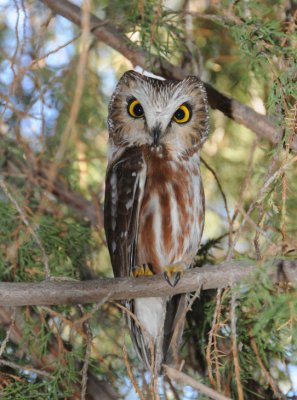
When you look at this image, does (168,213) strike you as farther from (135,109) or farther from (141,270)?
(135,109)

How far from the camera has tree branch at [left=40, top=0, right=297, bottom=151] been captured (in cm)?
273

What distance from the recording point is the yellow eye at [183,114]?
271 centimetres

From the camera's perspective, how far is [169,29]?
271 centimetres

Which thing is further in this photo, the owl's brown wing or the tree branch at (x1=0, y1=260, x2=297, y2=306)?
the owl's brown wing

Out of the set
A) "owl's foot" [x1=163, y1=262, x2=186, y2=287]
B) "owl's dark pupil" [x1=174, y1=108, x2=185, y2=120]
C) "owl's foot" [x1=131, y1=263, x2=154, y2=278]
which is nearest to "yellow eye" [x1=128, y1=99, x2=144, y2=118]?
"owl's dark pupil" [x1=174, y1=108, x2=185, y2=120]

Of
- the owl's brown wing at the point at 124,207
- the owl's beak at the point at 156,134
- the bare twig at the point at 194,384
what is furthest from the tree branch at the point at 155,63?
the bare twig at the point at 194,384

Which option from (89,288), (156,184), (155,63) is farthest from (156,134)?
(89,288)

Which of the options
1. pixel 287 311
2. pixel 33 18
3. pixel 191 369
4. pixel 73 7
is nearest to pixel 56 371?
pixel 191 369

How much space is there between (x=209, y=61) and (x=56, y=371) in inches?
73.1

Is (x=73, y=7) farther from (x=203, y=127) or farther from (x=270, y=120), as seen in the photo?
(x=270, y=120)

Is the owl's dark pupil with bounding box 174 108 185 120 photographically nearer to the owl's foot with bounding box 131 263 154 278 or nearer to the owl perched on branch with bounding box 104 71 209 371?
the owl perched on branch with bounding box 104 71 209 371

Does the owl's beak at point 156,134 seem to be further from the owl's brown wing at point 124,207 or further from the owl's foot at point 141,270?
the owl's foot at point 141,270

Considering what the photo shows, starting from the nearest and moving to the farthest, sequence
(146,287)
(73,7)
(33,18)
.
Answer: (146,287) < (73,7) < (33,18)

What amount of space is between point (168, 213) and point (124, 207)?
0.18m
